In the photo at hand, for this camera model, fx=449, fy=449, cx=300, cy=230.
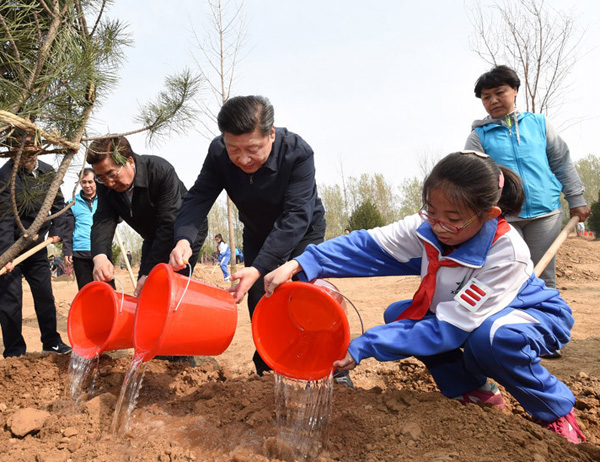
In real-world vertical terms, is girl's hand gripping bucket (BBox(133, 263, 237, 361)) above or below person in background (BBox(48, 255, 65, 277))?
above

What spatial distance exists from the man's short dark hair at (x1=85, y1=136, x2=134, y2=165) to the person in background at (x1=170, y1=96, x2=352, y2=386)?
1.58 ft

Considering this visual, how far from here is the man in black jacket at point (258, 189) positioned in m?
1.93

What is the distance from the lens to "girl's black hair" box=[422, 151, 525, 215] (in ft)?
5.15

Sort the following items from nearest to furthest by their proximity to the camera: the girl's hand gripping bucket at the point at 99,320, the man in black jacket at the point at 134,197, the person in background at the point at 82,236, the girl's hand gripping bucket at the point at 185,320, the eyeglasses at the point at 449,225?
the eyeglasses at the point at 449,225
the girl's hand gripping bucket at the point at 185,320
the girl's hand gripping bucket at the point at 99,320
the man in black jacket at the point at 134,197
the person in background at the point at 82,236

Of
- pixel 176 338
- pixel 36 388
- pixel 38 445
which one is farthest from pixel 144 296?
pixel 36 388

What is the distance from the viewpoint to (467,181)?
1.57m

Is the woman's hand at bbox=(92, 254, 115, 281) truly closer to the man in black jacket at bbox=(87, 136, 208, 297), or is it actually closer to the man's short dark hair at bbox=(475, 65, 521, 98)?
the man in black jacket at bbox=(87, 136, 208, 297)

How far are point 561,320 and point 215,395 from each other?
1.57 meters

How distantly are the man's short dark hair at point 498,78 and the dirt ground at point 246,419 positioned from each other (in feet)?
5.51

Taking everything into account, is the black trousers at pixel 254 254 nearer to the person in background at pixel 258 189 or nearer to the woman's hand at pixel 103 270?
the person in background at pixel 258 189

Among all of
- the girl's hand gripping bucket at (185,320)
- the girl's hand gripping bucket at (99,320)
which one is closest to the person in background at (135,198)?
the girl's hand gripping bucket at (99,320)

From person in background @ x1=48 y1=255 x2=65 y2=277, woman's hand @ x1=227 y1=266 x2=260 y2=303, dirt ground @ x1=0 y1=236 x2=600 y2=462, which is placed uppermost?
woman's hand @ x1=227 y1=266 x2=260 y2=303

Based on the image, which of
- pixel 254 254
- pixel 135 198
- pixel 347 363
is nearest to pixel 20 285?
pixel 135 198

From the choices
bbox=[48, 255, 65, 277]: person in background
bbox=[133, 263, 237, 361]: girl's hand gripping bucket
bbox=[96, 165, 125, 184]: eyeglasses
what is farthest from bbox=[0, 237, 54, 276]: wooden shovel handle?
bbox=[48, 255, 65, 277]: person in background
